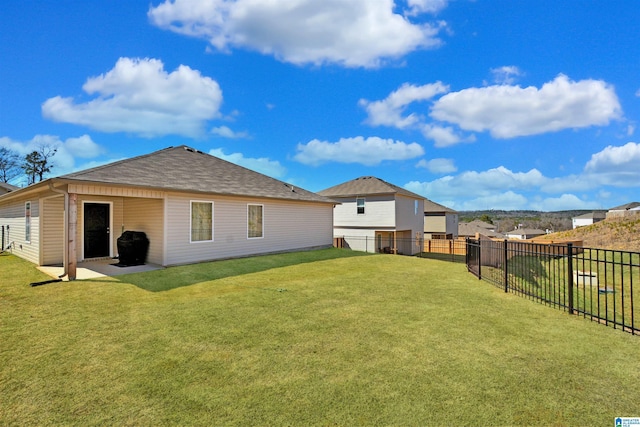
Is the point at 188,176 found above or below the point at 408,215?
above

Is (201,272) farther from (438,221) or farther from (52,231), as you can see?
(438,221)

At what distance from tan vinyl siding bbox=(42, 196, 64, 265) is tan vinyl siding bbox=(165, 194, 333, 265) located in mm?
4078

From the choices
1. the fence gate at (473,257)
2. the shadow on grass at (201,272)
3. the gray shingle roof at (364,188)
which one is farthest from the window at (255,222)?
the gray shingle roof at (364,188)

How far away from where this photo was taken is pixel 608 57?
466 inches

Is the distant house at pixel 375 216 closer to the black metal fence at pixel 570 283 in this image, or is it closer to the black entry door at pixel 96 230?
the black metal fence at pixel 570 283

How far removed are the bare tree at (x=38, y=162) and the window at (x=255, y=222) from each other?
39174 mm

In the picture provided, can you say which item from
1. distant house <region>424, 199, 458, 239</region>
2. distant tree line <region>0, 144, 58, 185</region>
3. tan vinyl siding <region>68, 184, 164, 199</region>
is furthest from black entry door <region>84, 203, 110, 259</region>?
distant tree line <region>0, 144, 58, 185</region>

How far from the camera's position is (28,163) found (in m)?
35.7

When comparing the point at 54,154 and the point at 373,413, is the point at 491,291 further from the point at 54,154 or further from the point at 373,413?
the point at 54,154

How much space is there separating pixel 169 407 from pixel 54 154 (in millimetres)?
47494

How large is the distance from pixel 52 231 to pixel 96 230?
1234 millimetres

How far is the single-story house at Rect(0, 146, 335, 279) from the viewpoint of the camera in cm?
855

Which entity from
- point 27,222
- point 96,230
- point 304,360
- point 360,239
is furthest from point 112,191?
point 360,239

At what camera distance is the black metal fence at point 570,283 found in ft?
16.0
